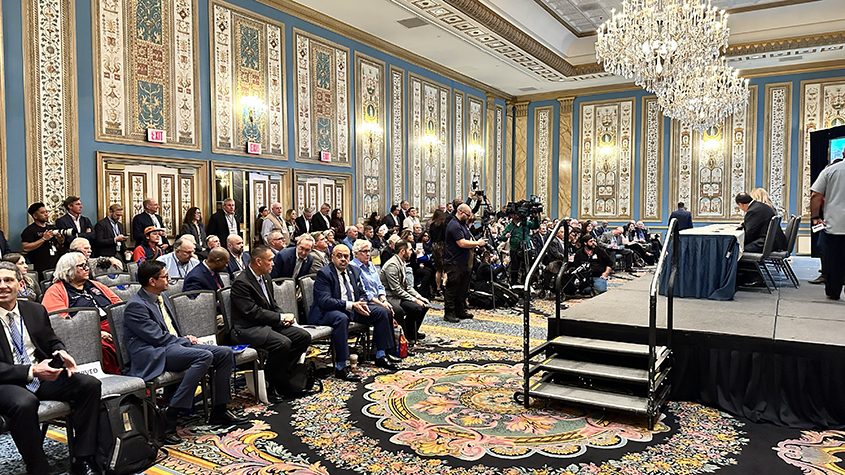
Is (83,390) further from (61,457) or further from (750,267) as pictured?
(750,267)

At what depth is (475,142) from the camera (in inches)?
626

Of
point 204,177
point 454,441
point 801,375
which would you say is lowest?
point 454,441

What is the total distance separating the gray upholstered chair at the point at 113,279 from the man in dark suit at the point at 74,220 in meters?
1.85

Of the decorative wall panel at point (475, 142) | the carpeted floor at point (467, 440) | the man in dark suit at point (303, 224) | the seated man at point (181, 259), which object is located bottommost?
the carpeted floor at point (467, 440)

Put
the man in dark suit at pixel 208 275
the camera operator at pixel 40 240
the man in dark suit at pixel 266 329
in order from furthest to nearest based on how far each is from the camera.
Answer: the camera operator at pixel 40 240 → the man in dark suit at pixel 208 275 → the man in dark suit at pixel 266 329

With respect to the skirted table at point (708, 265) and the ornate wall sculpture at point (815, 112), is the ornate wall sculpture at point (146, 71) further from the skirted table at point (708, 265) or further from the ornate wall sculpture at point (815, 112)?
the ornate wall sculpture at point (815, 112)

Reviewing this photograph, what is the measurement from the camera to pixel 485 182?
16359mm

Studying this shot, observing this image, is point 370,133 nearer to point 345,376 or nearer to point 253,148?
point 253,148

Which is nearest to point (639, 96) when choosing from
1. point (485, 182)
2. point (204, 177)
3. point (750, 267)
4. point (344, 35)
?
point (485, 182)

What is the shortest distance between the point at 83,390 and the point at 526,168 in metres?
16.0

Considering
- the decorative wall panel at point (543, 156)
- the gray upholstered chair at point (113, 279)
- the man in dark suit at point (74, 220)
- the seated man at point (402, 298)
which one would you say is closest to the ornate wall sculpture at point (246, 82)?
the man in dark suit at point (74, 220)

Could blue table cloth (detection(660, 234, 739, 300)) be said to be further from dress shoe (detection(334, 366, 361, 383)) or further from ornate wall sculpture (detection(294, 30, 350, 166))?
ornate wall sculpture (detection(294, 30, 350, 166))

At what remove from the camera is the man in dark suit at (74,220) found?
6.98 meters

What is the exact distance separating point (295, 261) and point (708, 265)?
415 cm
